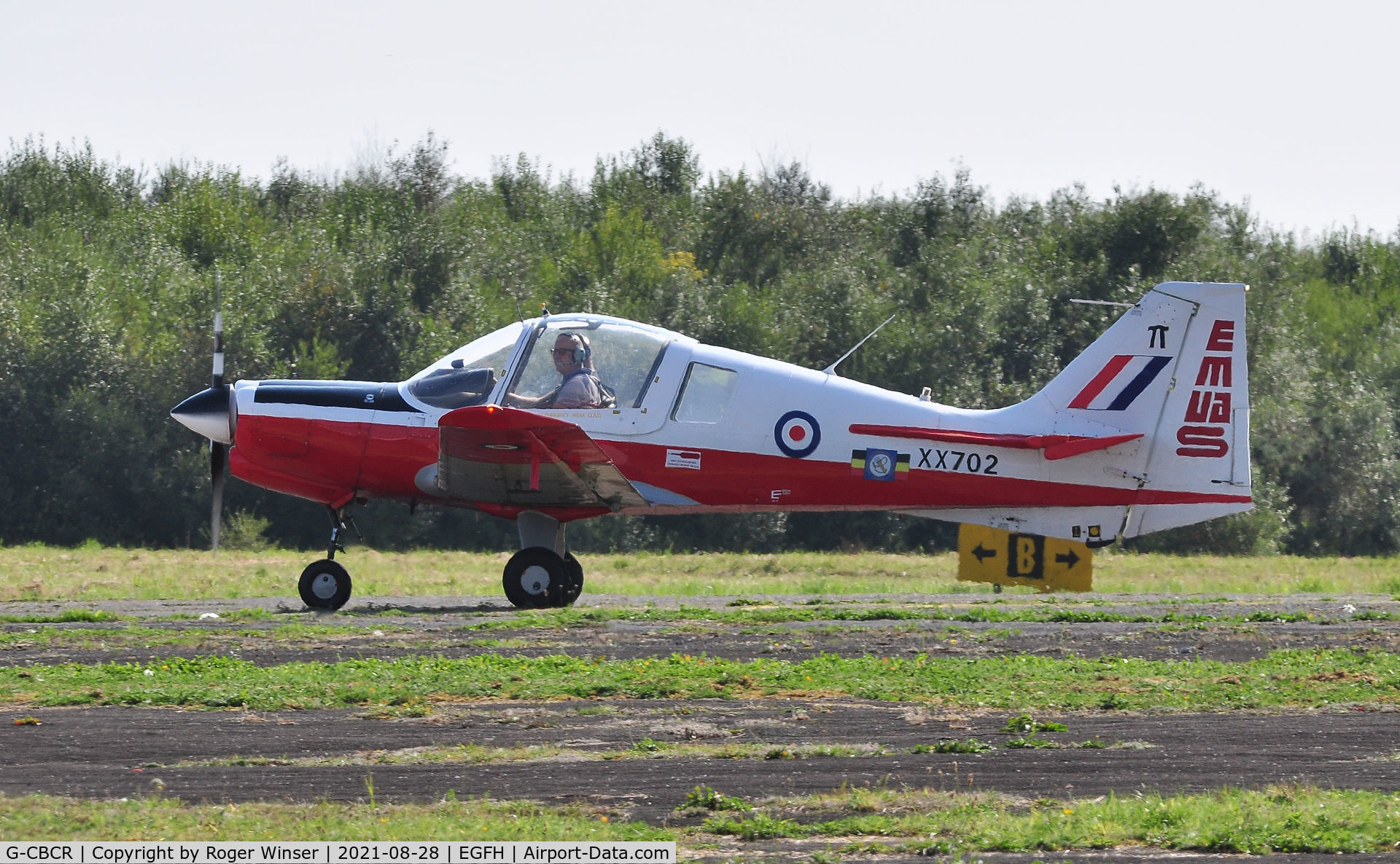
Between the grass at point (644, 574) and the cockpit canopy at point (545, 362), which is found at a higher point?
the cockpit canopy at point (545, 362)

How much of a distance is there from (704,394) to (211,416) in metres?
5.29

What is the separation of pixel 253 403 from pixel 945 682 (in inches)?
332

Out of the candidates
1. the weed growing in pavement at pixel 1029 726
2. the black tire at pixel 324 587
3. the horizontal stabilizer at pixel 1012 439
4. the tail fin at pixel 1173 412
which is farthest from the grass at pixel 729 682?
the black tire at pixel 324 587

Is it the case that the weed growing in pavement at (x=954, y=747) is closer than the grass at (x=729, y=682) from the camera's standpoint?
Yes

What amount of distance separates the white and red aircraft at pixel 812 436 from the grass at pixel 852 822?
794 cm

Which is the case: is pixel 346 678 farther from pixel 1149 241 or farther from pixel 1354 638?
pixel 1149 241

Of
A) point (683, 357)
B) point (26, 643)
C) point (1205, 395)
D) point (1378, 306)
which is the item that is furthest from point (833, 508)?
point (1378, 306)

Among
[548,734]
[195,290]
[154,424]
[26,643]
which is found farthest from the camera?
[195,290]

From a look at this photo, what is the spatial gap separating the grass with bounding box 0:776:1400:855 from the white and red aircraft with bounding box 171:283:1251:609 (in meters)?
7.94

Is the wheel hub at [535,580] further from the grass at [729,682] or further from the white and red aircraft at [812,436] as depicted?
the grass at [729,682]

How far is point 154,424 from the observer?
104 ft

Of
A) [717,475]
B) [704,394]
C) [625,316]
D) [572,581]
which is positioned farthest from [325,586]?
[625,316]

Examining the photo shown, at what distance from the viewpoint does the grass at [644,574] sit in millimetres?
18531

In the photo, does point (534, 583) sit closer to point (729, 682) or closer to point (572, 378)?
point (572, 378)
